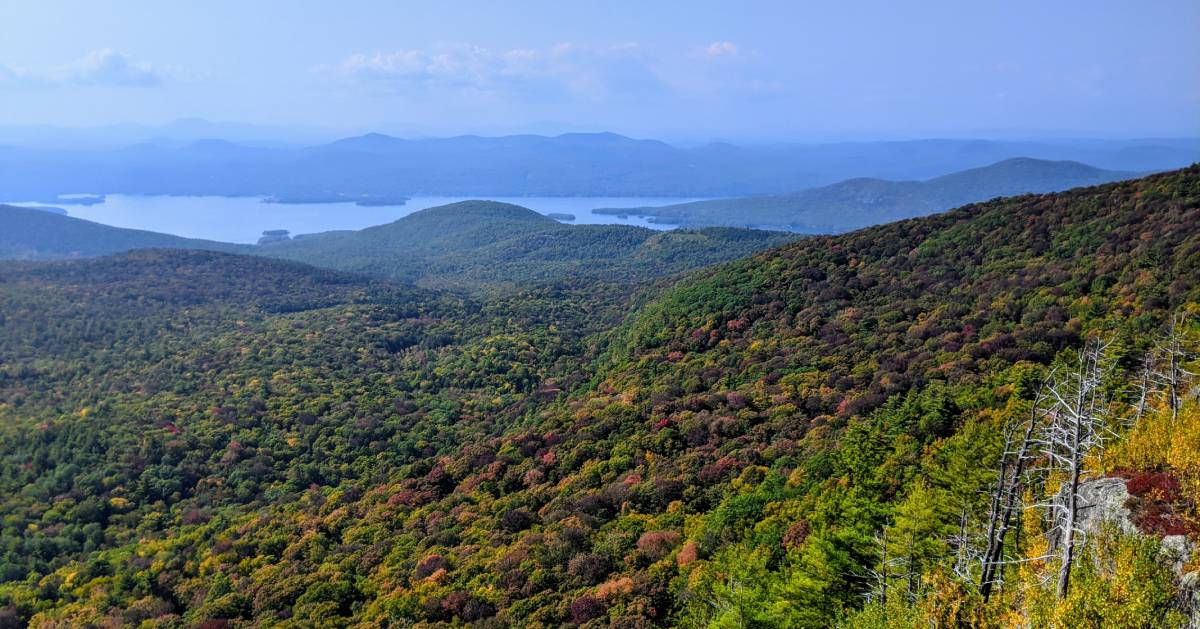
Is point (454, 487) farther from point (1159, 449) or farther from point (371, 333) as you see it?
point (371, 333)

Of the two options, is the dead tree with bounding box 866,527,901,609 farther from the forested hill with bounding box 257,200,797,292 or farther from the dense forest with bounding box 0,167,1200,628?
the forested hill with bounding box 257,200,797,292

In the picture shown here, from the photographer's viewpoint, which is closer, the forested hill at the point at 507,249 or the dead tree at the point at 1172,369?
the dead tree at the point at 1172,369

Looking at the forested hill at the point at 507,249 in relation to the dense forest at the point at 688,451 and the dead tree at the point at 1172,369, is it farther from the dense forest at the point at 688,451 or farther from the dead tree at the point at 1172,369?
the dead tree at the point at 1172,369

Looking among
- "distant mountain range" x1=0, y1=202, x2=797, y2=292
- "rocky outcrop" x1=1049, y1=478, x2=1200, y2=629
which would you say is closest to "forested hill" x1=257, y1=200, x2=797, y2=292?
"distant mountain range" x1=0, y1=202, x2=797, y2=292

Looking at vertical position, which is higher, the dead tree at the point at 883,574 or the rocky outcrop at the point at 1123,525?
the rocky outcrop at the point at 1123,525

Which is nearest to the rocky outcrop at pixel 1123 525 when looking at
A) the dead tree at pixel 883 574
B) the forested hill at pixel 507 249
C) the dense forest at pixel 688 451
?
the dense forest at pixel 688 451

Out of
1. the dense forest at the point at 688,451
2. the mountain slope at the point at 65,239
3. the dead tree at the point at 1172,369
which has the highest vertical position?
the mountain slope at the point at 65,239

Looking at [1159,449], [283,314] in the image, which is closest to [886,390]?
[1159,449]
